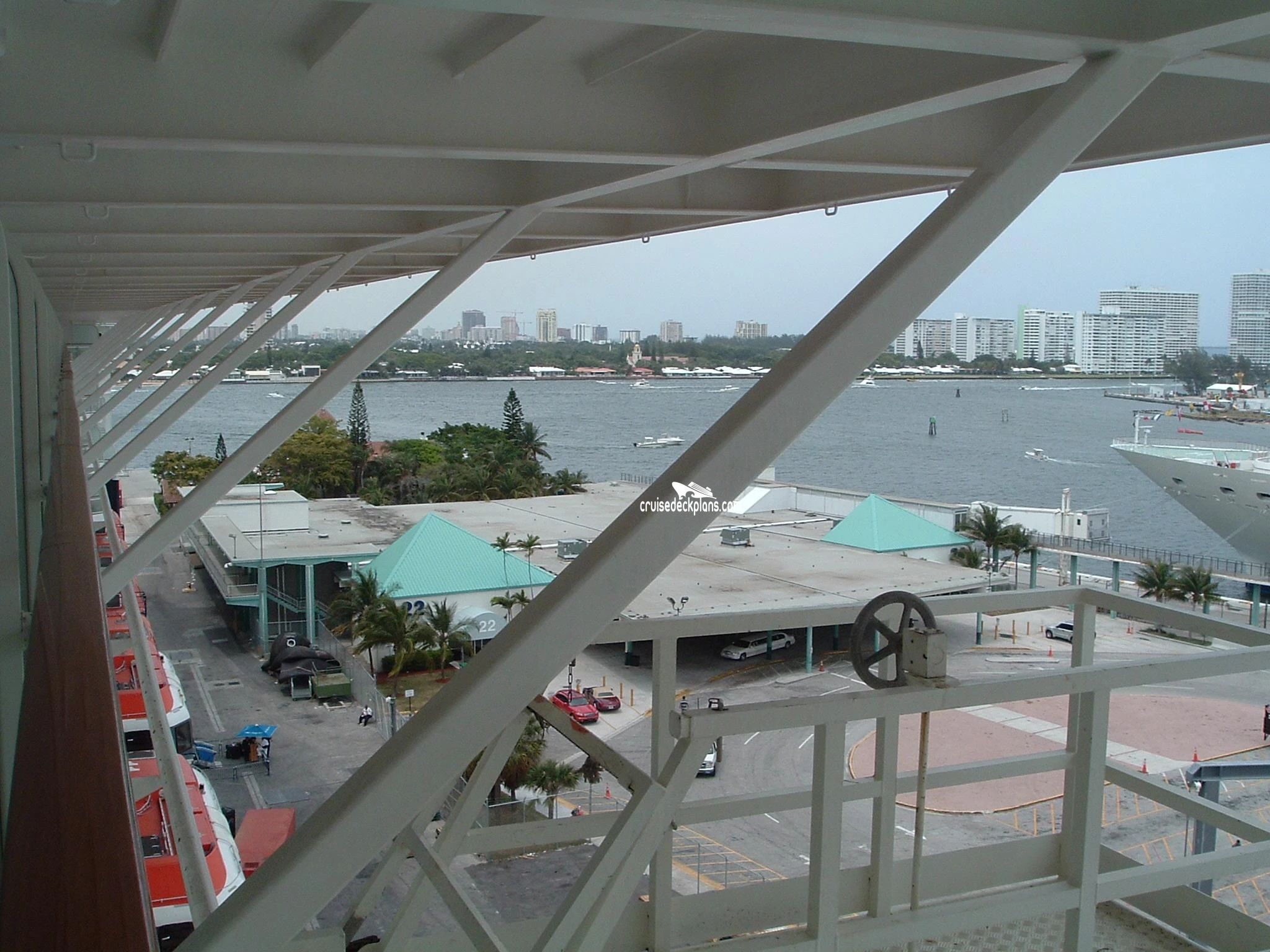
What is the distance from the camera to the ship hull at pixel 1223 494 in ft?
122

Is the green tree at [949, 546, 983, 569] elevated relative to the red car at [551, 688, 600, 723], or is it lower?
elevated

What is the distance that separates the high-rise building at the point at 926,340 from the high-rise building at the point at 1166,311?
27.1 m

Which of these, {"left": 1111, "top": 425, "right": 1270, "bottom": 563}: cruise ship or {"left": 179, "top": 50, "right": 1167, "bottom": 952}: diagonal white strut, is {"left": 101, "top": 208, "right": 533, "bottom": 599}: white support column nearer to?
Result: {"left": 179, "top": 50, "right": 1167, "bottom": 952}: diagonal white strut

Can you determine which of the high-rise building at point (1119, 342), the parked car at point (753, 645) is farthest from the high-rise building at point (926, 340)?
the high-rise building at point (1119, 342)

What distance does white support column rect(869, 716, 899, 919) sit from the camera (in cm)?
291

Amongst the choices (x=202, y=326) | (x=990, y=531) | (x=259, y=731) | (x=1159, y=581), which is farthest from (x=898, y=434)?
(x=202, y=326)

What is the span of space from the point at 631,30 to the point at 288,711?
68.8ft

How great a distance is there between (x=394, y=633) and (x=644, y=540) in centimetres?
2173

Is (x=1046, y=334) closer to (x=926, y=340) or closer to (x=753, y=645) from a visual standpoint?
(x=926, y=340)

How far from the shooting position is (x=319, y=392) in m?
5.01

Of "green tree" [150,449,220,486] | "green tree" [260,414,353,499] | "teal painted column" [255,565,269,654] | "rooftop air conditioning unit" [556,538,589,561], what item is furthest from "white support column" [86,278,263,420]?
"green tree" [260,414,353,499]

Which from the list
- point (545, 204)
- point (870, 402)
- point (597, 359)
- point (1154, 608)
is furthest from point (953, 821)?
point (870, 402)

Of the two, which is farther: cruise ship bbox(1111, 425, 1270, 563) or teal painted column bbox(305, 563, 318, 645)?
cruise ship bbox(1111, 425, 1270, 563)

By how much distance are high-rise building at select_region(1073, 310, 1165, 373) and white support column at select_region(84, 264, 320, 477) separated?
183 feet
